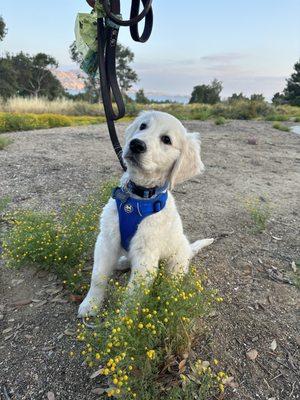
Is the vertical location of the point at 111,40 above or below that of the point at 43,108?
above

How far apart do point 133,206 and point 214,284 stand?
118 centimetres

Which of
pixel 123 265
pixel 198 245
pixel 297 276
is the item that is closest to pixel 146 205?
pixel 123 265

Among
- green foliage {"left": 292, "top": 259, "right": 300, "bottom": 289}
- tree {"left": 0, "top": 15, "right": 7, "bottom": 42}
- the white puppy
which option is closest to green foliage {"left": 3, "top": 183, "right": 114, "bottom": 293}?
the white puppy

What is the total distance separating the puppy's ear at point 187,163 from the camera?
281cm

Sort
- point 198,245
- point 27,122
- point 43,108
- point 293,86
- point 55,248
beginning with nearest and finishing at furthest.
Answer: point 55,248, point 198,245, point 27,122, point 43,108, point 293,86

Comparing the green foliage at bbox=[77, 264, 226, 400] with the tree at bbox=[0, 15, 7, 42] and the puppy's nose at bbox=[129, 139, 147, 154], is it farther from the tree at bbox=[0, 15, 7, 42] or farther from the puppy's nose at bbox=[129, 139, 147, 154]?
the tree at bbox=[0, 15, 7, 42]

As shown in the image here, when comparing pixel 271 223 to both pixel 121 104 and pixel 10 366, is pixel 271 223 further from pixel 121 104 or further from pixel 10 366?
pixel 10 366

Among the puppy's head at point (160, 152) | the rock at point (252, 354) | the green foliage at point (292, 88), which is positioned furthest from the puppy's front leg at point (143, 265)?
the green foliage at point (292, 88)

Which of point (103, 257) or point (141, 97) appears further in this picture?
point (141, 97)

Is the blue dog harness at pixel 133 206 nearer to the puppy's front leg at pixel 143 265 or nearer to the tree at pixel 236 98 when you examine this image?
the puppy's front leg at pixel 143 265

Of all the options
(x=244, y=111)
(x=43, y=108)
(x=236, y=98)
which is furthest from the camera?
(x=236, y=98)

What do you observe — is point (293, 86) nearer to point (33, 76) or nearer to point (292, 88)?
point (292, 88)

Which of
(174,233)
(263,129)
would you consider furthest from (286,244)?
(263,129)

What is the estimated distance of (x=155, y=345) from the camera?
7.42 ft
